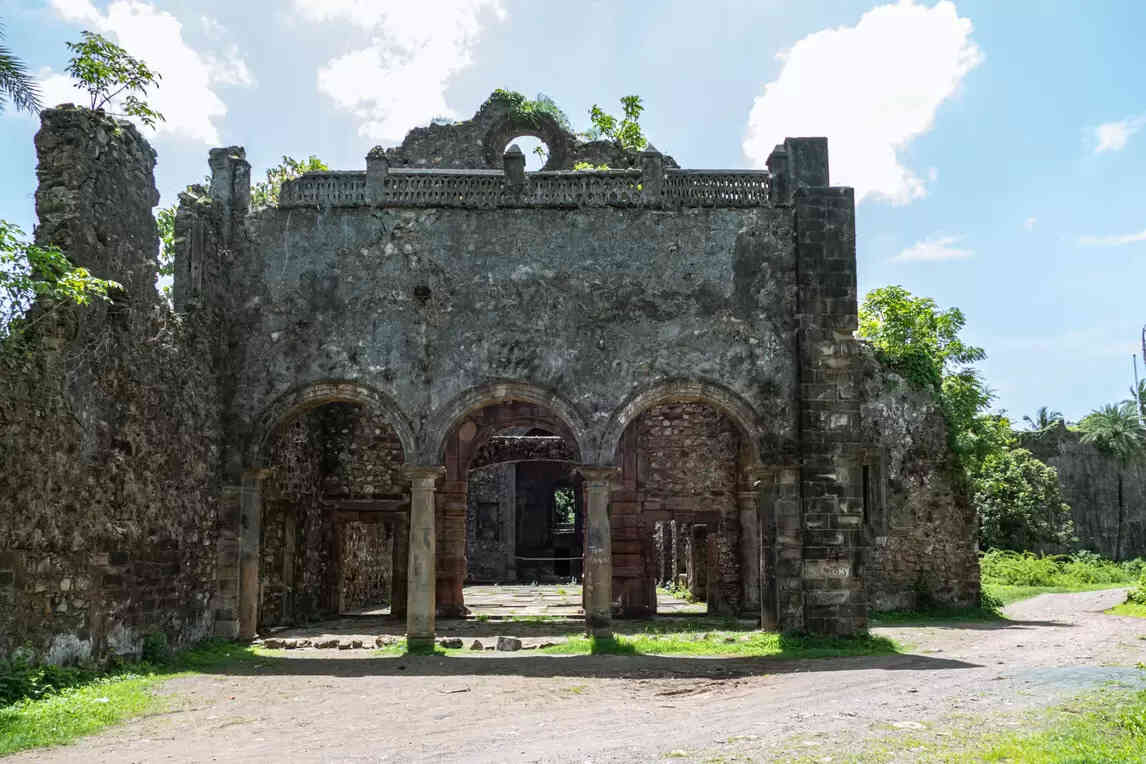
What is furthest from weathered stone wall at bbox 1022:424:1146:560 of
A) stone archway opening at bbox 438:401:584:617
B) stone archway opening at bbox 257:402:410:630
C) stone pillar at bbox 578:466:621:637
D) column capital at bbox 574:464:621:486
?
column capital at bbox 574:464:621:486

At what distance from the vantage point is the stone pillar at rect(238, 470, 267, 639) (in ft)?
47.6

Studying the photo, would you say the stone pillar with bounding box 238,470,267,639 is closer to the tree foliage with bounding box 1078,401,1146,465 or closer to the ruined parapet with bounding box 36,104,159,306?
the ruined parapet with bounding box 36,104,159,306

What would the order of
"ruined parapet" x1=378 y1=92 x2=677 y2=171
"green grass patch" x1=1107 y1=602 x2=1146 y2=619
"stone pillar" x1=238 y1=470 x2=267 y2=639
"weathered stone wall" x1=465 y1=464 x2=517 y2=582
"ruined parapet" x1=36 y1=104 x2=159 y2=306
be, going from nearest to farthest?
"ruined parapet" x1=36 y1=104 x2=159 y2=306 < "stone pillar" x1=238 y1=470 x2=267 y2=639 < "green grass patch" x1=1107 y1=602 x2=1146 y2=619 < "ruined parapet" x1=378 y1=92 x2=677 y2=171 < "weathered stone wall" x1=465 y1=464 x2=517 y2=582

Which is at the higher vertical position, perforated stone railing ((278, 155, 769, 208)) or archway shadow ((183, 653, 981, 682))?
perforated stone railing ((278, 155, 769, 208))

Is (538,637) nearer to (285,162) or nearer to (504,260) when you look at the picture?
(504,260)

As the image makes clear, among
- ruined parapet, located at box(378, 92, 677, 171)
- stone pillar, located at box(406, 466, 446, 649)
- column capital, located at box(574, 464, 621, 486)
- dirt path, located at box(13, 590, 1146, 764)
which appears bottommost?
dirt path, located at box(13, 590, 1146, 764)

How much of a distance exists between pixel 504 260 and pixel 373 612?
1141 cm

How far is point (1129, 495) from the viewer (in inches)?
1772

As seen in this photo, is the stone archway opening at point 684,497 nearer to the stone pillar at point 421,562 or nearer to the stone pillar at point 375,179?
the stone pillar at point 421,562

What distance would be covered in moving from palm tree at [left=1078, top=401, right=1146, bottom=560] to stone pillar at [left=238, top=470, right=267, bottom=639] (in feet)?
136

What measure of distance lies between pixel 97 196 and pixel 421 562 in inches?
259

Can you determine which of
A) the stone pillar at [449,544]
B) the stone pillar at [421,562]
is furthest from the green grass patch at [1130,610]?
the stone pillar at [421,562]

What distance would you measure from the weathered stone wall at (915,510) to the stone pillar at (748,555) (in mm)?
2319

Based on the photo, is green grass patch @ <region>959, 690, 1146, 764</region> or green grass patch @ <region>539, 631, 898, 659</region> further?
green grass patch @ <region>539, 631, 898, 659</region>
